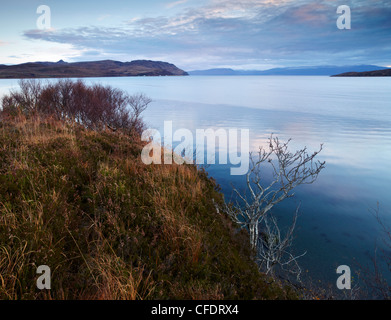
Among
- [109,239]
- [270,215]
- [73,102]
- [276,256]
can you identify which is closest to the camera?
[109,239]

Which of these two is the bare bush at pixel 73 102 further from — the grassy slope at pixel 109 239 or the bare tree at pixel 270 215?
the grassy slope at pixel 109 239

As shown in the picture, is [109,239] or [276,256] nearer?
[109,239]

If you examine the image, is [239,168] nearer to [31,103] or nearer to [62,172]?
[62,172]

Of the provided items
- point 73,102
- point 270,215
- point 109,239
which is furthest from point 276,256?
point 73,102

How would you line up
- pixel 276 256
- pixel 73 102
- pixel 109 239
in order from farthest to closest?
pixel 73 102, pixel 276 256, pixel 109 239

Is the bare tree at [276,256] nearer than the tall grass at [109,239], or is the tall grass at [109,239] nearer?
the tall grass at [109,239]

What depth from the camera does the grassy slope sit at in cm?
345

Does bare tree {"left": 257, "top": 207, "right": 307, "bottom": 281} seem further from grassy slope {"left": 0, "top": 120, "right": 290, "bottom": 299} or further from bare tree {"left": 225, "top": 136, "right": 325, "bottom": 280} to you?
grassy slope {"left": 0, "top": 120, "right": 290, "bottom": 299}

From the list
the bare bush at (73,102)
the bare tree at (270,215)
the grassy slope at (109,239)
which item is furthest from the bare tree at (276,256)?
the bare bush at (73,102)

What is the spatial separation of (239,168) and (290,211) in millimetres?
6765

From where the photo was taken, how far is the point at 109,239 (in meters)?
4.43

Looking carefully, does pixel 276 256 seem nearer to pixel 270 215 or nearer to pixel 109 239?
pixel 270 215

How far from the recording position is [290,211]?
13.3 metres

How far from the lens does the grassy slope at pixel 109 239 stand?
3.45 meters
